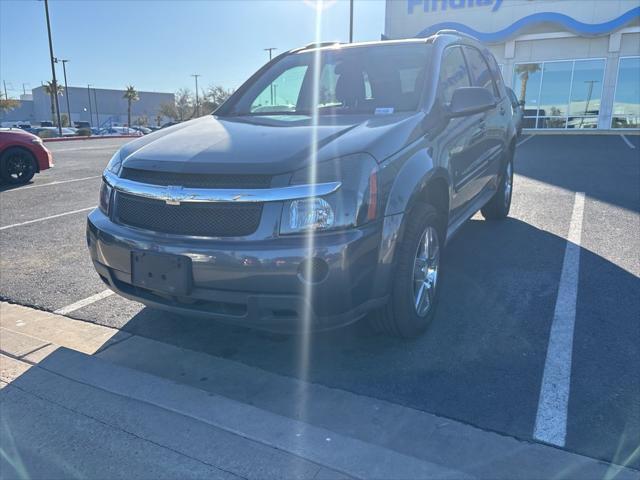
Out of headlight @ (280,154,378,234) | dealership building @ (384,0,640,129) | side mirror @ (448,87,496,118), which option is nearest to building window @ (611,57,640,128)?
dealership building @ (384,0,640,129)

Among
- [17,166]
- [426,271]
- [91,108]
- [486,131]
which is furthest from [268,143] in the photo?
[91,108]

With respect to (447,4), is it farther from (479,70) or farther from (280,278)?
(280,278)

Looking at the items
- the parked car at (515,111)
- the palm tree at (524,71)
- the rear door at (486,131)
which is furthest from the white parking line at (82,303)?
the palm tree at (524,71)

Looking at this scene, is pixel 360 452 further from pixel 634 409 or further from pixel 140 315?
pixel 140 315

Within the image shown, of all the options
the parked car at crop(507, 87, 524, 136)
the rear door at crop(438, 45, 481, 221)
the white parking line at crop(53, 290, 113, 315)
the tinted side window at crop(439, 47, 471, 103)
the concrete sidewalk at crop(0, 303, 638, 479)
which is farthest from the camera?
the parked car at crop(507, 87, 524, 136)

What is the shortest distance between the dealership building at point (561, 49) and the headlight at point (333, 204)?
20.8m

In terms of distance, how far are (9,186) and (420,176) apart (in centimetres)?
890

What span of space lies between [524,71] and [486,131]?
69.9 ft

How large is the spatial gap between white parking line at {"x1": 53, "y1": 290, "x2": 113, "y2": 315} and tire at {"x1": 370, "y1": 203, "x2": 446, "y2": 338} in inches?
89.4

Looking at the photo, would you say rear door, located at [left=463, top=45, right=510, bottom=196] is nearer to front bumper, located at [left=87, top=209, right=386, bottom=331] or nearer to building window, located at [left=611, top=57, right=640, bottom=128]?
front bumper, located at [left=87, top=209, right=386, bottom=331]

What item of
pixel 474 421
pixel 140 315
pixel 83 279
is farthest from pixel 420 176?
pixel 83 279

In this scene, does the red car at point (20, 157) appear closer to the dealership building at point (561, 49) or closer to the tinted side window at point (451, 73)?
the tinted side window at point (451, 73)

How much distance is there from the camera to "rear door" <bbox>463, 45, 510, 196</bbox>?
14.0 ft

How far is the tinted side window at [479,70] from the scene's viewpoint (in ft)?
14.8
